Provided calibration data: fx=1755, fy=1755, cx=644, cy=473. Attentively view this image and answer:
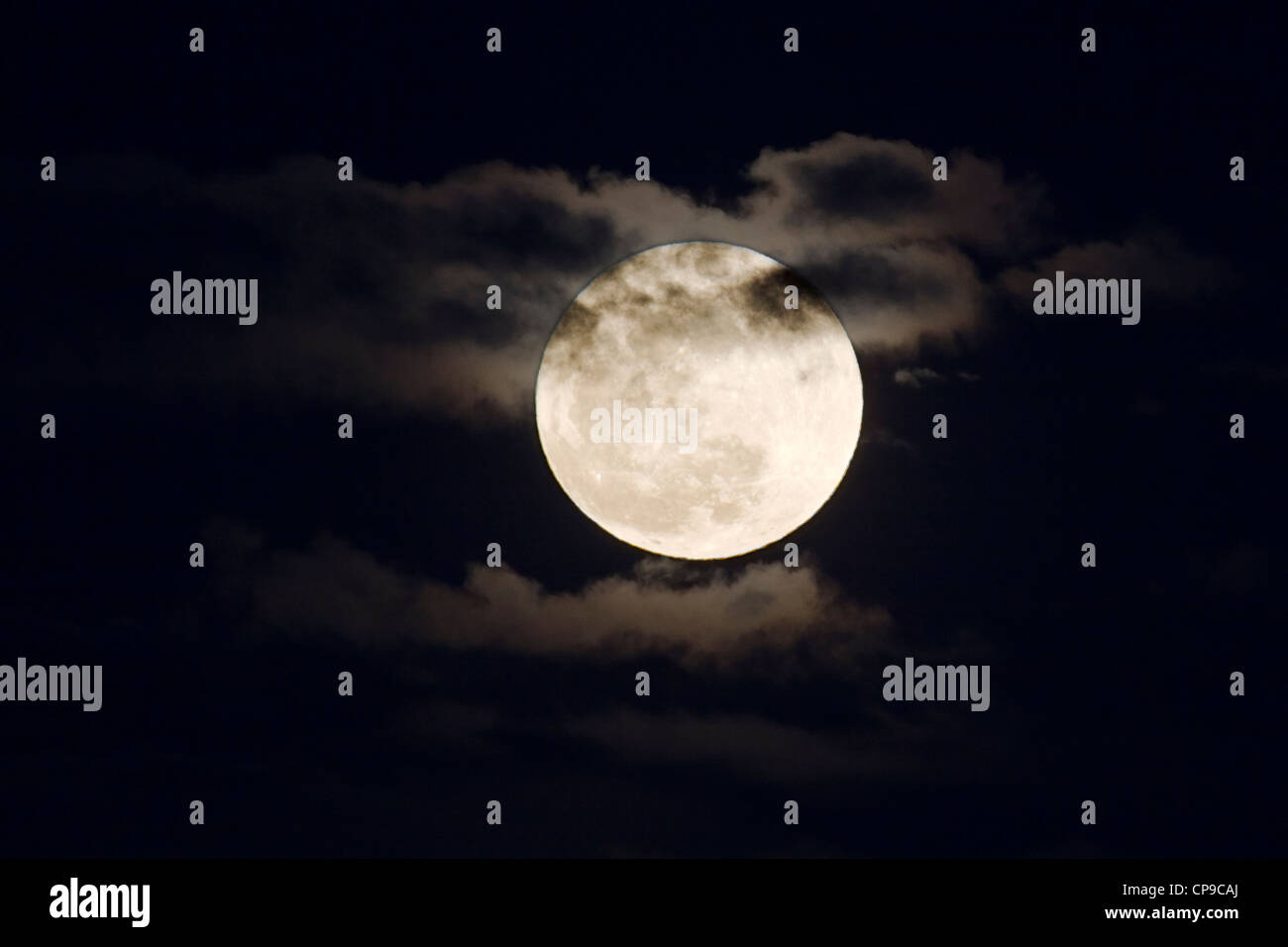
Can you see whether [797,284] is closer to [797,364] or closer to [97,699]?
[797,364]

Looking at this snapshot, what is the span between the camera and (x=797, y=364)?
31984mm

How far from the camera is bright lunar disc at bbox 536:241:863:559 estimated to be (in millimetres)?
31688

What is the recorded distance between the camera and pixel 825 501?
32250 millimetres

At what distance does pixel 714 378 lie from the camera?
31.7 m

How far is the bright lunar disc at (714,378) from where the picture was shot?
3169 cm
